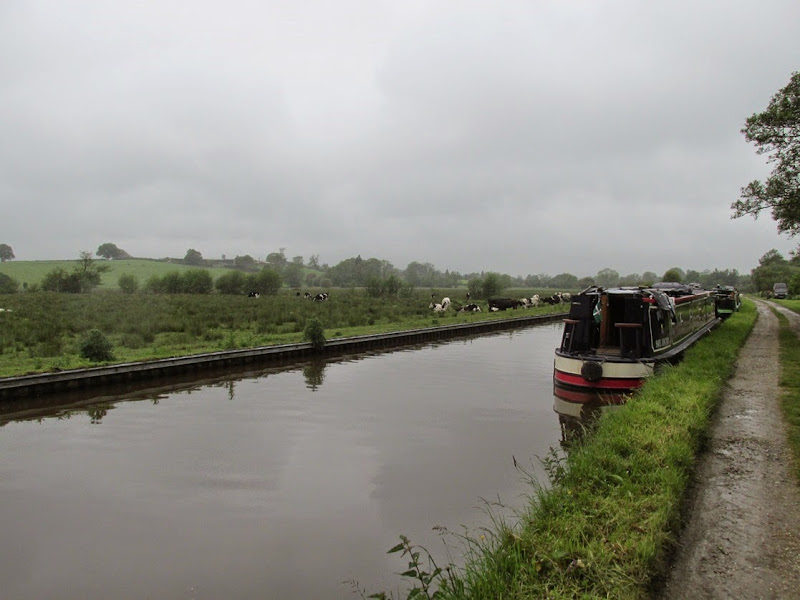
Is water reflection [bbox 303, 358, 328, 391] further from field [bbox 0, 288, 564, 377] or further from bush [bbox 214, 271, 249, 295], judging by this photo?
bush [bbox 214, 271, 249, 295]

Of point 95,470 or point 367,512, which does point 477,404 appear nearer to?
point 367,512

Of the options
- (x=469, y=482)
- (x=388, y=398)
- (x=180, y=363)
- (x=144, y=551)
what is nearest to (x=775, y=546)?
(x=469, y=482)

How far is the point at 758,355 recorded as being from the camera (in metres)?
14.0

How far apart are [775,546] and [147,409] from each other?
11120mm

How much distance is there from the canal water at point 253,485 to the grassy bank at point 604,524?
3.08 feet

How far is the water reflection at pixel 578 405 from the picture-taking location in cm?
1043

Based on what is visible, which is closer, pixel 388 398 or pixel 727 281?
pixel 388 398

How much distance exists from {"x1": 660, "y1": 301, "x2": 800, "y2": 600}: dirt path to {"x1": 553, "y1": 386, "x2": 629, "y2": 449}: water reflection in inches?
113

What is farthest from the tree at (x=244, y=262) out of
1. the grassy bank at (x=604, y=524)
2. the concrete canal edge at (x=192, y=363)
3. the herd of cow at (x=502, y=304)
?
the grassy bank at (x=604, y=524)

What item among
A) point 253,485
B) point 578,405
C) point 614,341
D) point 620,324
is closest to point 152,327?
point 253,485

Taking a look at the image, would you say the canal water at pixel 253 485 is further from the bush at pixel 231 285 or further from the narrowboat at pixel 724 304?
the bush at pixel 231 285

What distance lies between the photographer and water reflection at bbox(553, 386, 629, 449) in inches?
411

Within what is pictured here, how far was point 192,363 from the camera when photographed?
15.0m

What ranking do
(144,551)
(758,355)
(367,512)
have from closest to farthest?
(144,551) < (367,512) < (758,355)
